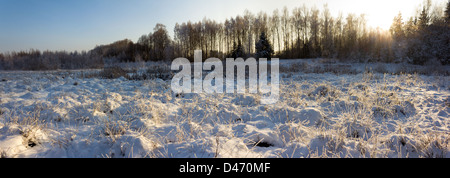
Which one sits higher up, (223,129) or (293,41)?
(293,41)

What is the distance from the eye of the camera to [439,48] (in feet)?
64.6

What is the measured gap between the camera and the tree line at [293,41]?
69.1 ft

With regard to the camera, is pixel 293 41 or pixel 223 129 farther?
pixel 293 41

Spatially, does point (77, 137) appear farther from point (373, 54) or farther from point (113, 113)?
point (373, 54)

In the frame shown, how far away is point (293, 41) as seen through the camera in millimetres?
38594

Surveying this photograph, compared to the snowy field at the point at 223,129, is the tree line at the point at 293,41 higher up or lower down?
higher up

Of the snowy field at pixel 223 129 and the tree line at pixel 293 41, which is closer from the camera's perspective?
the snowy field at pixel 223 129

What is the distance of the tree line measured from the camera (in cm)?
2106

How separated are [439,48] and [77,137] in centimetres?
2950

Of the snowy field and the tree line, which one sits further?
the tree line

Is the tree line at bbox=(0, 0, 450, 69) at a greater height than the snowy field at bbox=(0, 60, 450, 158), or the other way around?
the tree line at bbox=(0, 0, 450, 69)

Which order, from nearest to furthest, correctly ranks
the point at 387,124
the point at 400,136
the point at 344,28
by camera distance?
the point at 400,136 < the point at 387,124 < the point at 344,28
